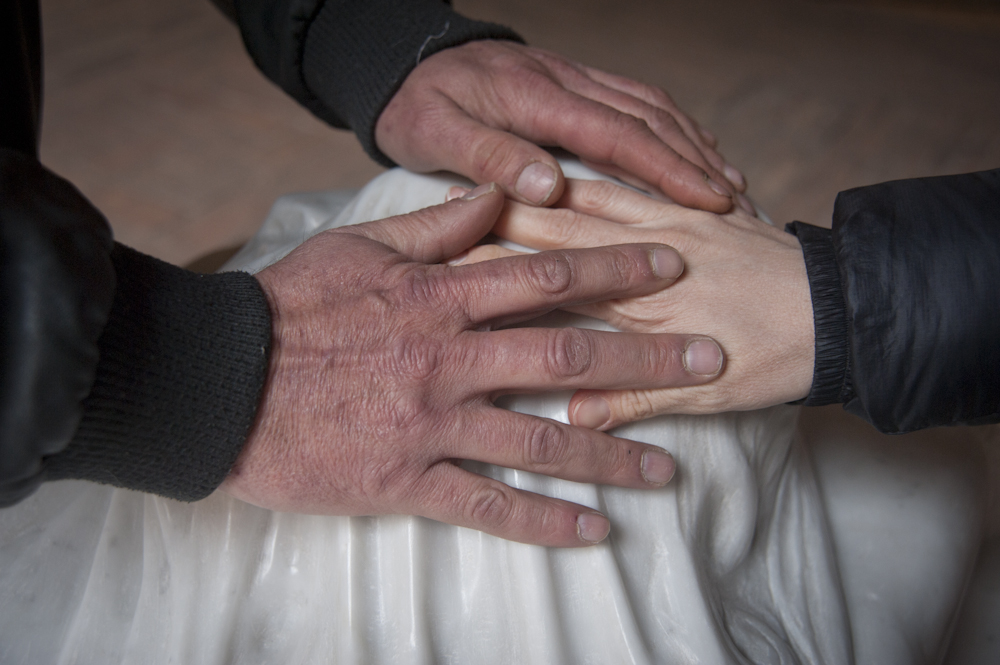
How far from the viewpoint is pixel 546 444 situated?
661 millimetres

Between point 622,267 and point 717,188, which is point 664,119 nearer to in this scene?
point 717,188

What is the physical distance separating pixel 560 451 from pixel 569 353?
93 millimetres

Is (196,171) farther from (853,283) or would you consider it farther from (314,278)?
(853,283)

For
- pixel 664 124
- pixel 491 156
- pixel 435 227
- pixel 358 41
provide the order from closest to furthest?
pixel 435 227, pixel 491 156, pixel 664 124, pixel 358 41

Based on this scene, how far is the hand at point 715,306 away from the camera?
0.71 meters

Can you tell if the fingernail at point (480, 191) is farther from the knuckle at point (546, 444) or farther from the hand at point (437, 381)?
the knuckle at point (546, 444)

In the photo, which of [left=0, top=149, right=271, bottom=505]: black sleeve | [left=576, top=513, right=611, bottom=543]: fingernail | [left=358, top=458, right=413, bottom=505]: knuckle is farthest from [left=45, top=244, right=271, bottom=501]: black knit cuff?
[left=576, top=513, right=611, bottom=543]: fingernail

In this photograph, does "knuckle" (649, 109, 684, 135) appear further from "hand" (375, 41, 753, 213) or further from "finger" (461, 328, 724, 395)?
"finger" (461, 328, 724, 395)

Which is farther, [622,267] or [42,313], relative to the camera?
[622,267]

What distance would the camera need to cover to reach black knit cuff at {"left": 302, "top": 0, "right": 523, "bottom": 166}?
1030mm

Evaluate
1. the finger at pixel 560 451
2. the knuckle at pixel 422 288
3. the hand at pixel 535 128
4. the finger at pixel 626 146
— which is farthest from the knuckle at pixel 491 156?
the finger at pixel 560 451

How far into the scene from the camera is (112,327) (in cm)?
55

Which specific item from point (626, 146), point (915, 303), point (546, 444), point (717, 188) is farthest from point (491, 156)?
point (915, 303)

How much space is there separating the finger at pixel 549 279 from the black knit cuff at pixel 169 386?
0.20m
